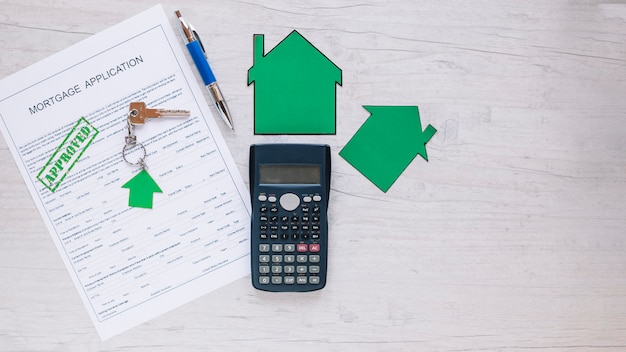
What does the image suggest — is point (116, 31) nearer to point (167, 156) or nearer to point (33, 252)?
point (167, 156)

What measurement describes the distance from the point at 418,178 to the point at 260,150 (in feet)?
0.62

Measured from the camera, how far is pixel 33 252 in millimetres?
686

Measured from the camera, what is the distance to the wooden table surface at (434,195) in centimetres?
68

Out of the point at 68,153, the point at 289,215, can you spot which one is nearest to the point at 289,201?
the point at 289,215

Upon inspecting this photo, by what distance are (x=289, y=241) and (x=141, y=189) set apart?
183 mm

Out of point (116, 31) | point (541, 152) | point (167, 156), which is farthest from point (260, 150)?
point (541, 152)

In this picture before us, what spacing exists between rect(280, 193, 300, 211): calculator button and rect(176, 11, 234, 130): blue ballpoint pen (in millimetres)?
106

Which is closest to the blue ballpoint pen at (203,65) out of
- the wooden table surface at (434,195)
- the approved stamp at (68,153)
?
the wooden table surface at (434,195)

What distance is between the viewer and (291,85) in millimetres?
682

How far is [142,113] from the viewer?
2.22 ft

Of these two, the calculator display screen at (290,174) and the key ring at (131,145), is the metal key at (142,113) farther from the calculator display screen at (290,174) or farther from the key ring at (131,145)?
the calculator display screen at (290,174)

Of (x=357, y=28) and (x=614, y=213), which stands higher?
(x=357, y=28)

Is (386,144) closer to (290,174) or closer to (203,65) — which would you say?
(290,174)

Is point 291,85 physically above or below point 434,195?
above
